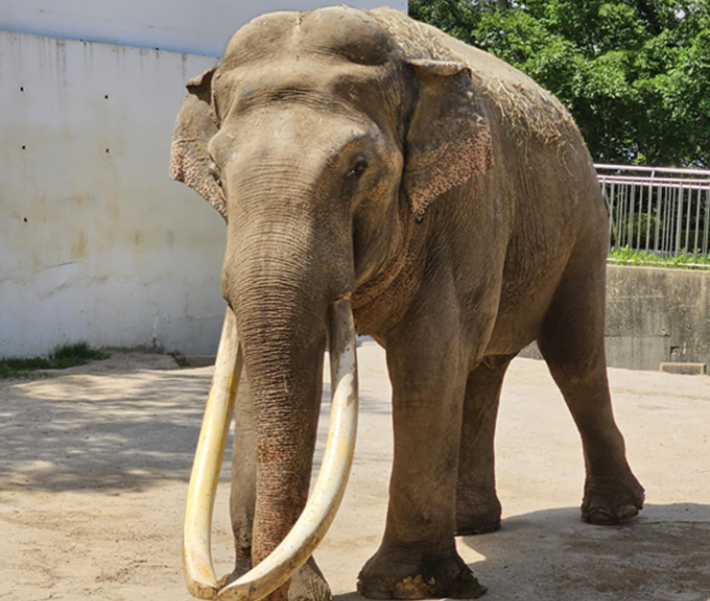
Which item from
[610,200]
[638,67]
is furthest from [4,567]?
[638,67]

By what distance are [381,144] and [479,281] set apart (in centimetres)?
99

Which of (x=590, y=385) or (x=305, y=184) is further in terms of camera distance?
(x=590, y=385)

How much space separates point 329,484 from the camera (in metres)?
3.62

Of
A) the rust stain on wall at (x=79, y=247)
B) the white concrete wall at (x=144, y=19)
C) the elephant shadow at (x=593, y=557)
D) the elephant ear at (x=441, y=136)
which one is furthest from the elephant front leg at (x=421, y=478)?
the white concrete wall at (x=144, y=19)

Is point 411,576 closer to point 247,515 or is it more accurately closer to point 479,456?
point 247,515

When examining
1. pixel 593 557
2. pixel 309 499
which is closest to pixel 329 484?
pixel 309 499

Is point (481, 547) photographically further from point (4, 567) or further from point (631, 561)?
point (4, 567)

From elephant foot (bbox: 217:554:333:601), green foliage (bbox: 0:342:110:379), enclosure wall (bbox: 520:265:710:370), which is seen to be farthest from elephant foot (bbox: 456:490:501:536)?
enclosure wall (bbox: 520:265:710:370)

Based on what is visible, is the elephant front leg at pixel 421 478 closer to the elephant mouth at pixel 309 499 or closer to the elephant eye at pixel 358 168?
the elephant mouth at pixel 309 499

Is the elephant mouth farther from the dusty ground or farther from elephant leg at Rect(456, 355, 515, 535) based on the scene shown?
elephant leg at Rect(456, 355, 515, 535)

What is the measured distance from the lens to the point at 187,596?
15.7 feet

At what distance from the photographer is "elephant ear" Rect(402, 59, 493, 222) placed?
4418mm

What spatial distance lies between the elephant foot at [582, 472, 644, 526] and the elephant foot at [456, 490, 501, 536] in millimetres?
560

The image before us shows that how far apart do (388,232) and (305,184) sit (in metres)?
0.58
